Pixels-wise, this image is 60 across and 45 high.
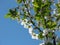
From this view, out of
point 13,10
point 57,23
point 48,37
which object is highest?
point 13,10

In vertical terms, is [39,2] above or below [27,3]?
below

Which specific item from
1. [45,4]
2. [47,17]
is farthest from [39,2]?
[47,17]

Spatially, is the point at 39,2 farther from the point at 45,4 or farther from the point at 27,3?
the point at 27,3

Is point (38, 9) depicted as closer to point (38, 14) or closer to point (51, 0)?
point (38, 14)

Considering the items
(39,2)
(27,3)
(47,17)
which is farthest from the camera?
(27,3)

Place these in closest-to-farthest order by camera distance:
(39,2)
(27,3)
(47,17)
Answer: (39,2)
(47,17)
(27,3)

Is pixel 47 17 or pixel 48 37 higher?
pixel 47 17

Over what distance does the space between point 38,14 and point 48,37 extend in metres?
0.94

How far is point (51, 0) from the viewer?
8.44 metres

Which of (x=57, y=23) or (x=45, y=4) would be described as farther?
(x=57, y=23)

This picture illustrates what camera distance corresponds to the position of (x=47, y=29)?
7750mm

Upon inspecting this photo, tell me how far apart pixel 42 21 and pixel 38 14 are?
380 mm

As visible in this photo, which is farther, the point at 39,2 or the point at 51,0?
the point at 51,0

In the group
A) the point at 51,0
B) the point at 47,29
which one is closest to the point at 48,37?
the point at 47,29
